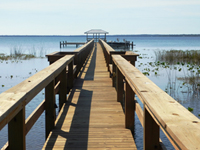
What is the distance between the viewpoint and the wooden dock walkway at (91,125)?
121 inches

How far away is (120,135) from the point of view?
3.35m

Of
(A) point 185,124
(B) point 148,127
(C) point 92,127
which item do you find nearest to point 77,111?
(C) point 92,127

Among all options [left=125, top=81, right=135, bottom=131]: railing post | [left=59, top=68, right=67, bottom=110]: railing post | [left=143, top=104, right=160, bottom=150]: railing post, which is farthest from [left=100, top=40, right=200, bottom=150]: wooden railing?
[left=59, top=68, right=67, bottom=110]: railing post

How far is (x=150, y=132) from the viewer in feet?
7.19

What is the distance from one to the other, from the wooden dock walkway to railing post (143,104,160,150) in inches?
Answer: 29.6

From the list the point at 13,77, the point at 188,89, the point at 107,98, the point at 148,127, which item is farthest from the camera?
the point at 13,77

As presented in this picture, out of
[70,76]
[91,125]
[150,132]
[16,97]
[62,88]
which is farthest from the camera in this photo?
[70,76]

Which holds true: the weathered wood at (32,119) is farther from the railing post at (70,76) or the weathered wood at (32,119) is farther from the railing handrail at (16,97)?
the railing post at (70,76)

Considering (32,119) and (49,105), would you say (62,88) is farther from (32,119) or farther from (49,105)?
(32,119)

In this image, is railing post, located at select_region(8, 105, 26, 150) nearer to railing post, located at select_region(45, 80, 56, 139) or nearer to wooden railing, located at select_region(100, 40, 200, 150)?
wooden railing, located at select_region(100, 40, 200, 150)

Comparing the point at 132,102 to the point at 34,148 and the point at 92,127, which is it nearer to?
the point at 92,127

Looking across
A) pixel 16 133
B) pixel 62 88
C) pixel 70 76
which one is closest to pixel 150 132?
pixel 16 133

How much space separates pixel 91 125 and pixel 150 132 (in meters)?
1.64

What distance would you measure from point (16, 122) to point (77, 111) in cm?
244
